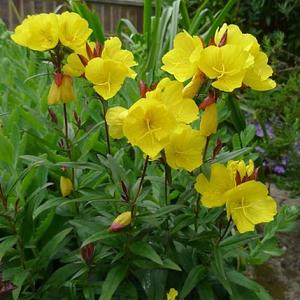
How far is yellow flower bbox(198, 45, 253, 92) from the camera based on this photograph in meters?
1.04

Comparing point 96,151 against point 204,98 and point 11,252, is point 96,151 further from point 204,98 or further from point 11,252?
point 204,98

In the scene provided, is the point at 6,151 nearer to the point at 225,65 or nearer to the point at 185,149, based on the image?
the point at 185,149

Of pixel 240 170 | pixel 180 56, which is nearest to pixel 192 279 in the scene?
pixel 240 170

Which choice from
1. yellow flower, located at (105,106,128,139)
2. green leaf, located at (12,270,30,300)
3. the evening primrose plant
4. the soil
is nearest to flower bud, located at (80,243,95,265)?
the evening primrose plant

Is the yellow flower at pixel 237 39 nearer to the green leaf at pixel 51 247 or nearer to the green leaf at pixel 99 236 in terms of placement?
the green leaf at pixel 99 236

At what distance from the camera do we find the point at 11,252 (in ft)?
4.43

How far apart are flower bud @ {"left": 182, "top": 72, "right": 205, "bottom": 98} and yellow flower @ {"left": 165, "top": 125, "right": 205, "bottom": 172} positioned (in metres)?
0.06

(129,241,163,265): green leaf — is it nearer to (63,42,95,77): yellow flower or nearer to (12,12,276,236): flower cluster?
(12,12,276,236): flower cluster

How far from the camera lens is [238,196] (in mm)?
1145

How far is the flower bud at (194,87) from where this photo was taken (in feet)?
3.54

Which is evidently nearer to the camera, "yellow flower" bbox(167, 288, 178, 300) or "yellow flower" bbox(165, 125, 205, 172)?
"yellow flower" bbox(165, 125, 205, 172)

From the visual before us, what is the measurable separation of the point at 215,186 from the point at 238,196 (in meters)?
0.05

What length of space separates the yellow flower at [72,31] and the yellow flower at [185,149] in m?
0.27

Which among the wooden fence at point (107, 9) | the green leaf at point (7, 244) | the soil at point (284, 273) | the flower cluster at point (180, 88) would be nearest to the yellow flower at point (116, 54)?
the flower cluster at point (180, 88)
